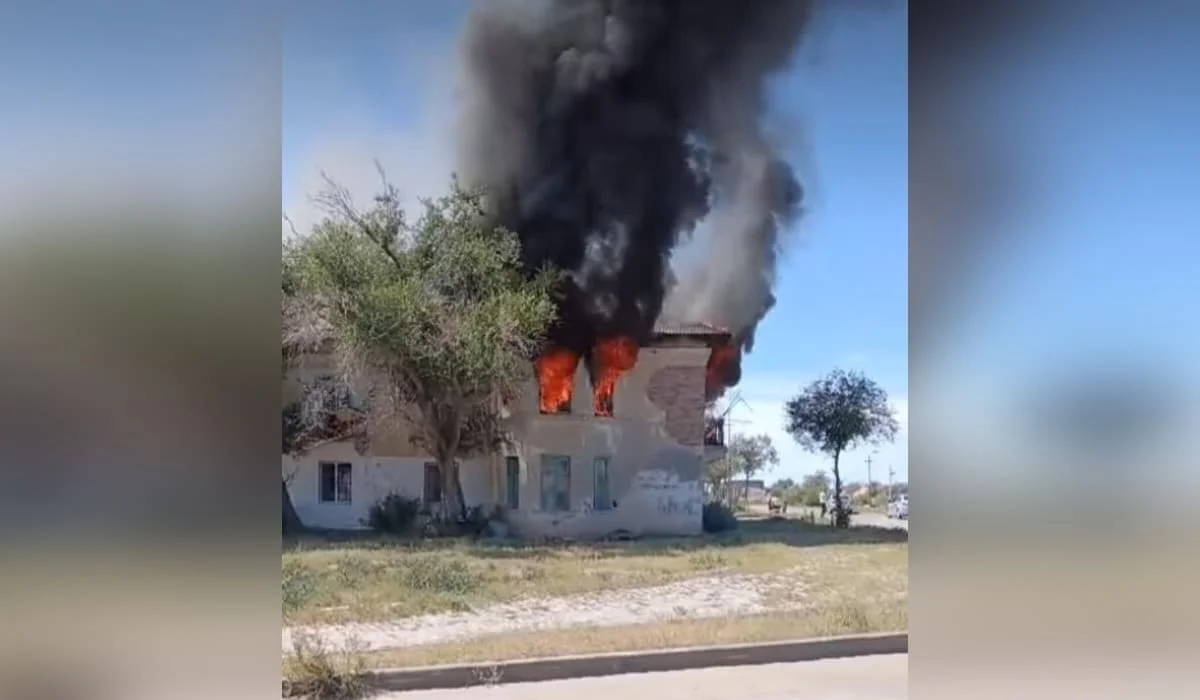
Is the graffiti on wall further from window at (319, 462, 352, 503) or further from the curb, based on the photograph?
window at (319, 462, 352, 503)

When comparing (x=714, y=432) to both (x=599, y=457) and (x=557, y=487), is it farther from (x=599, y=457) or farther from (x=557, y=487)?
(x=557, y=487)

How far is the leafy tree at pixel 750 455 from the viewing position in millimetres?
3740

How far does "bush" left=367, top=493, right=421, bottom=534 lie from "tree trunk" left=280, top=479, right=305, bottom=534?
0.36 metres

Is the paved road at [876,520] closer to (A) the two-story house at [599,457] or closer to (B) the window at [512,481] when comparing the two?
(A) the two-story house at [599,457]

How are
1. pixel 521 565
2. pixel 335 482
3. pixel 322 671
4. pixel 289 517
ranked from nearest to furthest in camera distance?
1. pixel 289 517
2. pixel 322 671
3. pixel 335 482
4. pixel 521 565

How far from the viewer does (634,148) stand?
373cm

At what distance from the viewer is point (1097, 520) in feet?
9.52

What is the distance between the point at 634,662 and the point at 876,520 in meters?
0.98

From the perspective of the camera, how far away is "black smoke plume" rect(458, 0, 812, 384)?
141 inches

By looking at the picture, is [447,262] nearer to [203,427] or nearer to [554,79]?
[554,79]

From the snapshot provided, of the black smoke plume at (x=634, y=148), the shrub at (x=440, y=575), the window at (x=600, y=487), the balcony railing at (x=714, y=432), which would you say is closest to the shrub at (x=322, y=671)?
the shrub at (x=440, y=575)

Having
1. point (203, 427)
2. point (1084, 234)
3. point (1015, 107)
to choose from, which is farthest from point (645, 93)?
point (203, 427)

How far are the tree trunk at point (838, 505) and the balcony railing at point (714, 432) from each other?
16.2 inches

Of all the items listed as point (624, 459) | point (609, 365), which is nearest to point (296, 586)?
point (624, 459)
